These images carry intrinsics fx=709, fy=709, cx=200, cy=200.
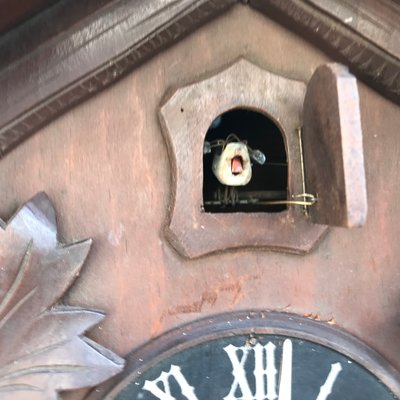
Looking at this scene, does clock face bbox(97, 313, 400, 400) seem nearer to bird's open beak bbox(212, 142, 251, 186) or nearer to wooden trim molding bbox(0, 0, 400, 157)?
bird's open beak bbox(212, 142, 251, 186)

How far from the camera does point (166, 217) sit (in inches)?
30.6

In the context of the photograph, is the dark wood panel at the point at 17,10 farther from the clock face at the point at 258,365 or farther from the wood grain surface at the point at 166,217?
the clock face at the point at 258,365

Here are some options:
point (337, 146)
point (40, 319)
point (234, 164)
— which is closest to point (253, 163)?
point (234, 164)

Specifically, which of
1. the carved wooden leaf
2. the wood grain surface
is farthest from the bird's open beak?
the carved wooden leaf

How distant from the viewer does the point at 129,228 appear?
2.54 feet

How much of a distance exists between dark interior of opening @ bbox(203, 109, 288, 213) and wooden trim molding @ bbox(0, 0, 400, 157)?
19 cm

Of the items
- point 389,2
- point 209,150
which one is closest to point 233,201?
point 209,150

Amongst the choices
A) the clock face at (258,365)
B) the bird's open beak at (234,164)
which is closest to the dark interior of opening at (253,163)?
the bird's open beak at (234,164)

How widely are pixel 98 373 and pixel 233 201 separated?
272mm

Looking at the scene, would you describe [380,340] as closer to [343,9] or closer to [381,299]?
[381,299]

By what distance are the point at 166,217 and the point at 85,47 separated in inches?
7.9

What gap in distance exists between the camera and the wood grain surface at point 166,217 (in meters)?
0.77

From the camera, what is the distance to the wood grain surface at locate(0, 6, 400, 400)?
77 centimetres

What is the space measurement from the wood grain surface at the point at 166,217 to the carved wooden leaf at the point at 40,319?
3cm
